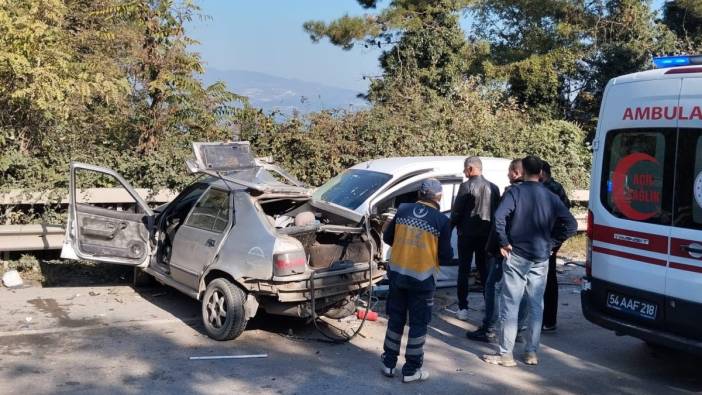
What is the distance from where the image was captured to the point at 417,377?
540 cm

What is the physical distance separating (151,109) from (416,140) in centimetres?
470

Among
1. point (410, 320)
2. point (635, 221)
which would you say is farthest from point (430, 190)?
point (635, 221)

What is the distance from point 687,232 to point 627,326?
36.3 inches

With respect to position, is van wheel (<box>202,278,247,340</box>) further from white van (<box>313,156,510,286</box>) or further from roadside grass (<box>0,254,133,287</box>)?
roadside grass (<box>0,254,133,287</box>)

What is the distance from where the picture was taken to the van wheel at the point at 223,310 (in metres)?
6.07

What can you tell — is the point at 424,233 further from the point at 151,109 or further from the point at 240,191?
the point at 151,109

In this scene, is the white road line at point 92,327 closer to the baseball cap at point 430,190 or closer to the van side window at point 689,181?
the baseball cap at point 430,190

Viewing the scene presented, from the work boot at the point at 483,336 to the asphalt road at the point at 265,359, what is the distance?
14 cm

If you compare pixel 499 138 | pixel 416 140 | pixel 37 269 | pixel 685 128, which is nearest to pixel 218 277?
pixel 37 269

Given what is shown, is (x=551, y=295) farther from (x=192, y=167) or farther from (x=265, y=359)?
(x=192, y=167)

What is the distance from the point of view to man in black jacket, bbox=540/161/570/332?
6809mm

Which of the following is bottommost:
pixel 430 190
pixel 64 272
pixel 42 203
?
pixel 64 272

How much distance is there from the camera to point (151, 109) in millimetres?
10602

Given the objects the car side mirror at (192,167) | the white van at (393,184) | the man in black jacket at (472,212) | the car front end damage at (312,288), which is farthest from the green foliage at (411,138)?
the car front end damage at (312,288)
